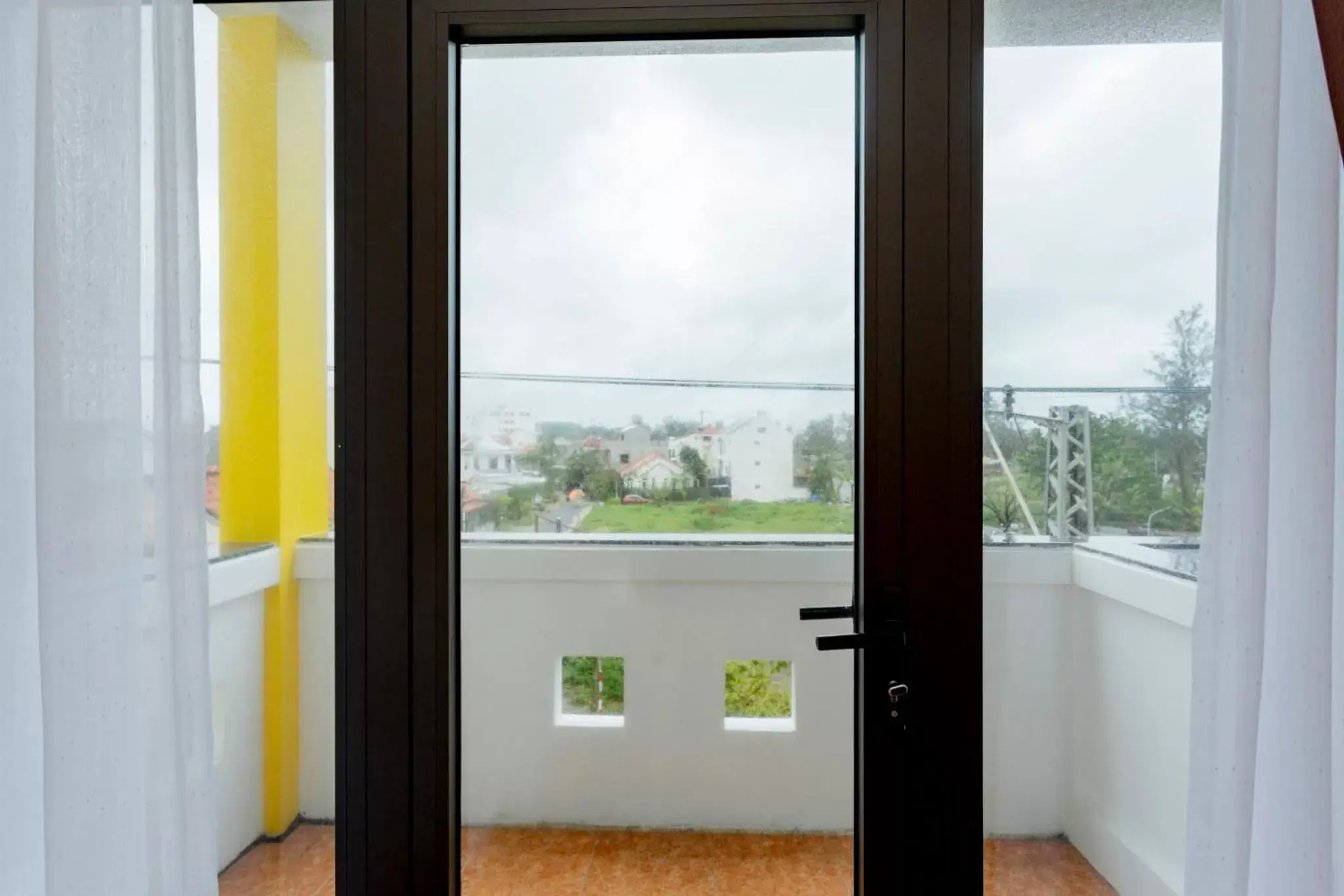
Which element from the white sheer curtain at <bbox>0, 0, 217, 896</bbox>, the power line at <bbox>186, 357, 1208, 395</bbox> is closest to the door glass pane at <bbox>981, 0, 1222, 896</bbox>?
the power line at <bbox>186, 357, 1208, 395</bbox>

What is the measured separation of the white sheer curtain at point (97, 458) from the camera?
83 cm

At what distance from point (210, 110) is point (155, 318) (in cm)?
40

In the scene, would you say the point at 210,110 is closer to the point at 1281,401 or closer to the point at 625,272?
the point at 625,272

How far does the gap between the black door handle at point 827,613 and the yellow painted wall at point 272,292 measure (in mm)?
738

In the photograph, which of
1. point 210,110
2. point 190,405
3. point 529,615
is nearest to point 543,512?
point 529,615

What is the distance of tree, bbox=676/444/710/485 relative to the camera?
1151 millimetres

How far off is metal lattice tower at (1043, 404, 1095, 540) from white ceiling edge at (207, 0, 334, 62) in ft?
4.03

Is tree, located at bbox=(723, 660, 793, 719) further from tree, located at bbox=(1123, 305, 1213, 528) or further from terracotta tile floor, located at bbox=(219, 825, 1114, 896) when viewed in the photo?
tree, located at bbox=(1123, 305, 1213, 528)

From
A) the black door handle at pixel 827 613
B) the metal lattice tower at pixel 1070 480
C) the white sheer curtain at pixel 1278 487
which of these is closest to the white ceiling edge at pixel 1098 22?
the white sheer curtain at pixel 1278 487

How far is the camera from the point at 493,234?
115 cm

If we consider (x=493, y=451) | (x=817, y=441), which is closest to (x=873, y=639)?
(x=817, y=441)

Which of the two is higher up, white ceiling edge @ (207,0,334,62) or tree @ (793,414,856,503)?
white ceiling edge @ (207,0,334,62)

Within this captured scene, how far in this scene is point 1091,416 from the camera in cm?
109

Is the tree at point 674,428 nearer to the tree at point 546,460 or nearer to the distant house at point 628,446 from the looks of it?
the distant house at point 628,446
